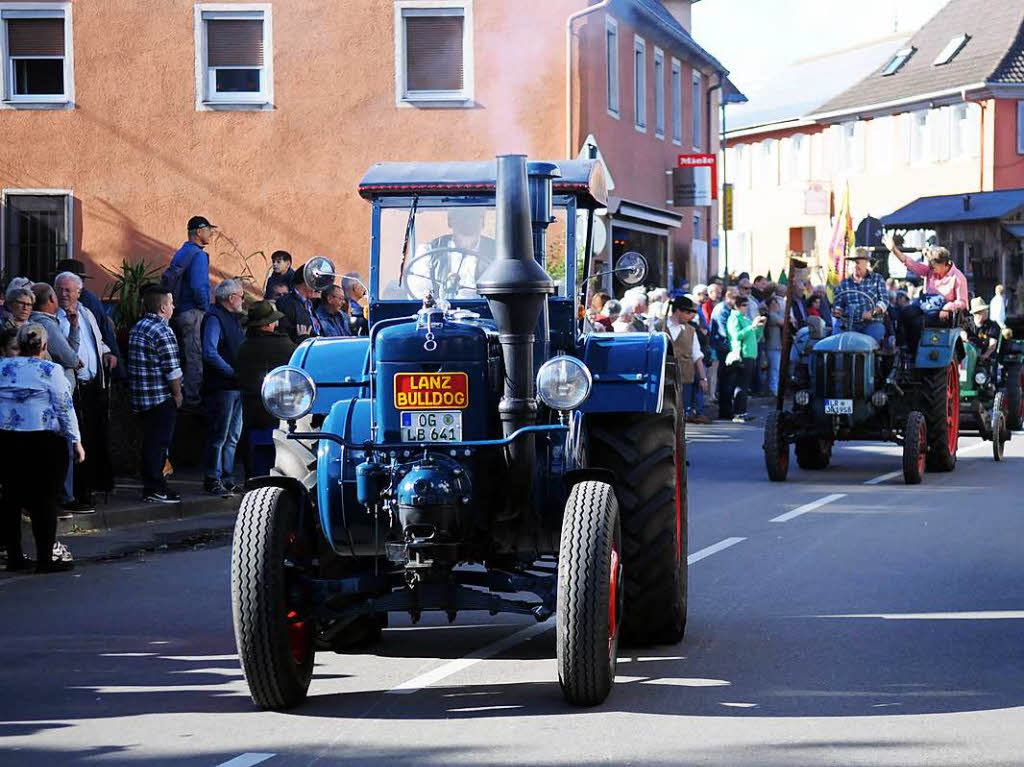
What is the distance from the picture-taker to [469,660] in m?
8.73

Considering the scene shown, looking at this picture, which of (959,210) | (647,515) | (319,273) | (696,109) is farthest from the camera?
(959,210)

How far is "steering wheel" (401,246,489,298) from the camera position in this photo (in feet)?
31.0

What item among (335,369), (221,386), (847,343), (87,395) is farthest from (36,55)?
(335,369)

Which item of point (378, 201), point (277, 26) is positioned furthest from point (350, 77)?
point (378, 201)

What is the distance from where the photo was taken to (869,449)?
2288cm

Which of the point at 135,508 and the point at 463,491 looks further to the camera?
the point at 135,508

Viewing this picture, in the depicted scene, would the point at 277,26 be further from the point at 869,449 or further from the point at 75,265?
the point at 75,265

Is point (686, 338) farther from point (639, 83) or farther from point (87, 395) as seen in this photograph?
point (639, 83)

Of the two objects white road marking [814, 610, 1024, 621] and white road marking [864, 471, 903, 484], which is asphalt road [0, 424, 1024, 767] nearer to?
white road marking [814, 610, 1024, 621]

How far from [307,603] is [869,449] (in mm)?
15956

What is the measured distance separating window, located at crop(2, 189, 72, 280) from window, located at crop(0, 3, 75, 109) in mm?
1456

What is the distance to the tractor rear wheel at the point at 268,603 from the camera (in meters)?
7.41

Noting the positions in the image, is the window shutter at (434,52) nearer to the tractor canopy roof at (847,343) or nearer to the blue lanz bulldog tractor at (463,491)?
the tractor canopy roof at (847,343)

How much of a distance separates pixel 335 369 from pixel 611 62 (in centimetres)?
2644
